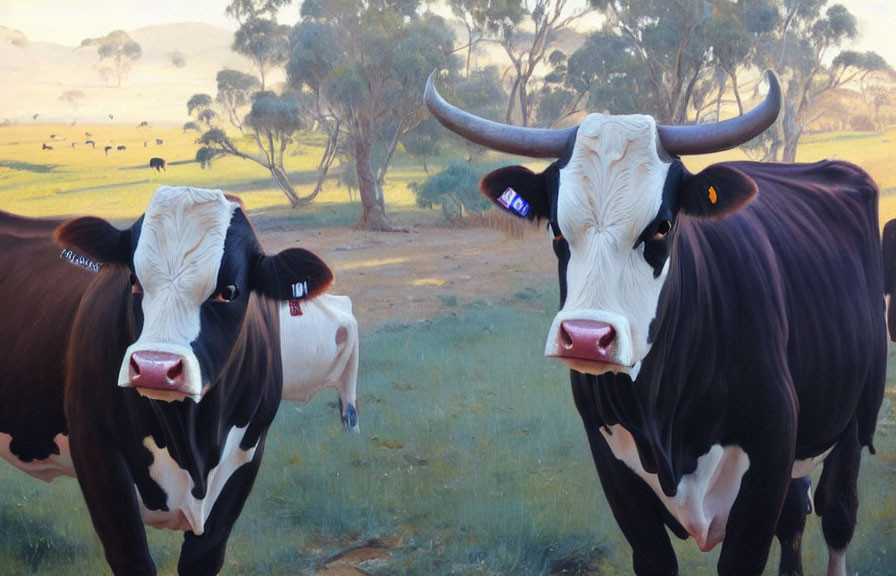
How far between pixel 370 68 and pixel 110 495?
654cm

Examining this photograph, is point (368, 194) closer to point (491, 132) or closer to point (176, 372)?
point (491, 132)

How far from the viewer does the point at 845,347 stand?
153 inches

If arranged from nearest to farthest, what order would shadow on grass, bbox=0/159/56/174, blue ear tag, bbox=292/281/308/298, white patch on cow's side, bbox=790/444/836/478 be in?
blue ear tag, bbox=292/281/308/298 < white patch on cow's side, bbox=790/444/836/478 < shadow on grass, bbox=0/159/56/174

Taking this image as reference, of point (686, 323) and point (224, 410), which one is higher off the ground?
point (686, 323)

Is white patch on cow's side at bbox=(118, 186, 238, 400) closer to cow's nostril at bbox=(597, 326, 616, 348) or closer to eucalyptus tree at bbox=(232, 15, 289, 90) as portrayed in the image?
cow's nostril at bbox=(597, 326, 616, 348)

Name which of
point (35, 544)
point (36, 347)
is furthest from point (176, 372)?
point (35, 544)

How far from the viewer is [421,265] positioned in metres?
8.64

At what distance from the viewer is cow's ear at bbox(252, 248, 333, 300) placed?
142 inches

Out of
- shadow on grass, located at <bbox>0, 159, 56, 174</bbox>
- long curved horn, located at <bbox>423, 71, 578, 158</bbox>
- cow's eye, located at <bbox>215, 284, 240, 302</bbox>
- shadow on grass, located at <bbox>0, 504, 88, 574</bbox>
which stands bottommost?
shadow on grass, located at <bbox>0, 504, 88, 574</bbox>

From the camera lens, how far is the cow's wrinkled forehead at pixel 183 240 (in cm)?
336

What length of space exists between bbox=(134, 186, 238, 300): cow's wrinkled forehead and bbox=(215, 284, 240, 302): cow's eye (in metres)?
0.06

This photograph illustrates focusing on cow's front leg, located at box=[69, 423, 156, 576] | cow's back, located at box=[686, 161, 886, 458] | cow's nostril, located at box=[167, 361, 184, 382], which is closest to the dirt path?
cow's back, located at box=[686, 161, 886, 458]

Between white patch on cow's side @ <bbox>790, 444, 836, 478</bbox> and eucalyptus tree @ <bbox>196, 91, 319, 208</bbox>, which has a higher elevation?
eucalyptus tree @ <bbox>196, 91, 319, 208</bbox>

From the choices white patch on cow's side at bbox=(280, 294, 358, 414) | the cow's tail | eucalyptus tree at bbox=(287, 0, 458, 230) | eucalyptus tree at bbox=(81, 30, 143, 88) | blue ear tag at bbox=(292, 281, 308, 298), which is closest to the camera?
blue ear tag at bbox=(292, 281, 308, 298)
